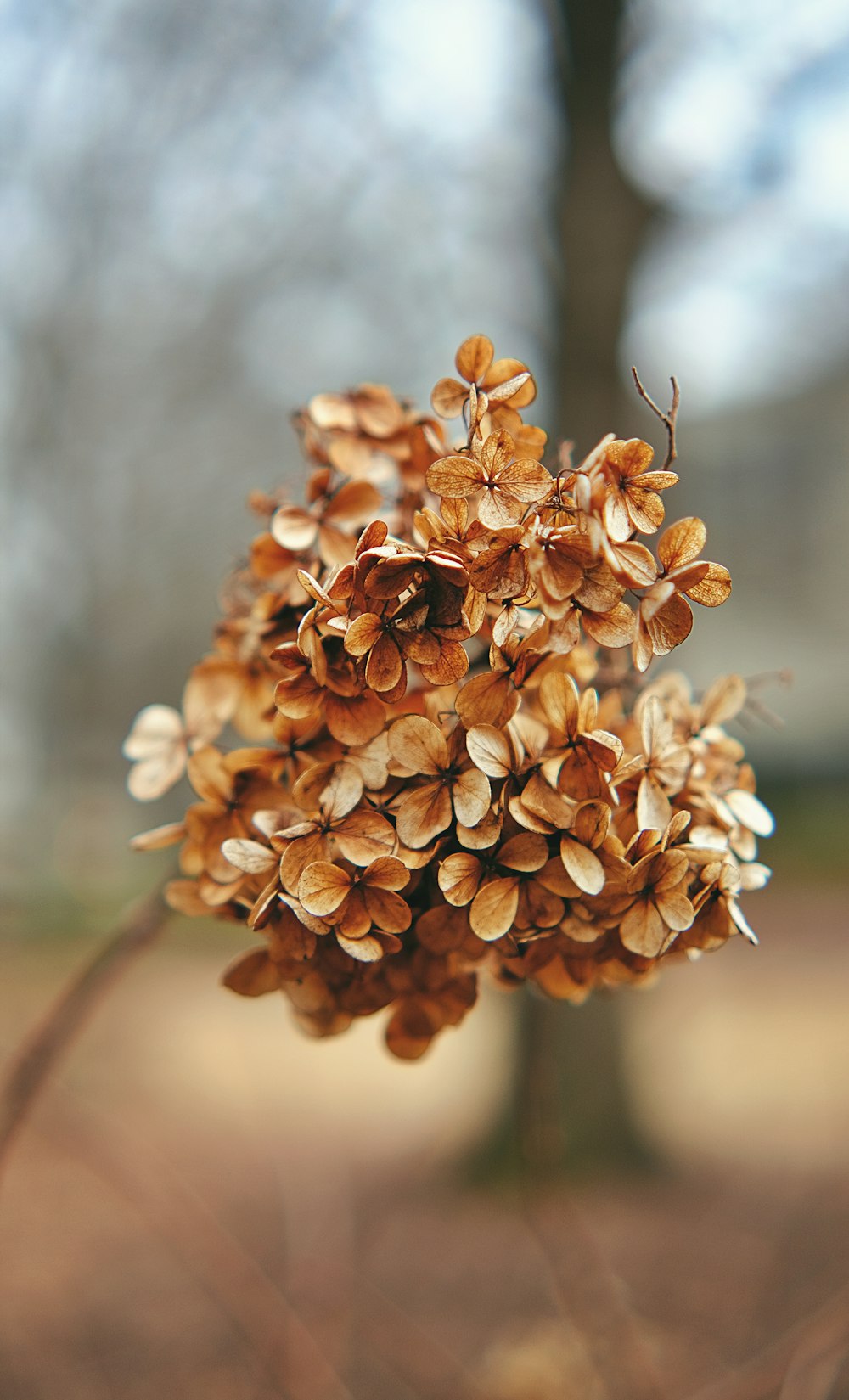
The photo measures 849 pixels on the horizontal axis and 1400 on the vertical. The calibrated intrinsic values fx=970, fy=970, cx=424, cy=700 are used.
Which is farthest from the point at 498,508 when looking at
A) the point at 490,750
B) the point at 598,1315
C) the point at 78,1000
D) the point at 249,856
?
the point at 598,1315

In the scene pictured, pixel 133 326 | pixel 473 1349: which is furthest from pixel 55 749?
pixel 473 1349

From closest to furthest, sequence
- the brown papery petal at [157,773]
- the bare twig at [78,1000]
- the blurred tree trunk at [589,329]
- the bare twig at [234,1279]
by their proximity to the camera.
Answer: the brown papery petal at [157,773]
the bare twig at [78,1000]
the bare twig at [234,1279]
the blurred tree trunk at [589,329]

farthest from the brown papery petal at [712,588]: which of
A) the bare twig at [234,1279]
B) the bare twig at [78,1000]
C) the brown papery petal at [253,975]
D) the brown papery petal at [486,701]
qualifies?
the bare twig at [234,1279]

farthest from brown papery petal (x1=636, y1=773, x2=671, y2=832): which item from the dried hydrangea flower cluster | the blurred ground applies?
the blurred ground

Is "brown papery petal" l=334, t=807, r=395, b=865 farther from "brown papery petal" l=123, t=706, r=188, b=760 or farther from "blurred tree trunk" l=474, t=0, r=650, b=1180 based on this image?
"blurred tree trunk" l=474, t=0, r=650, b=1180

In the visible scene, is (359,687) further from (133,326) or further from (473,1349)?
(133,326)

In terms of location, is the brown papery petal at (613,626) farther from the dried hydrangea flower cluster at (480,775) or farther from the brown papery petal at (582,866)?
the brown papery petal at (582,866)

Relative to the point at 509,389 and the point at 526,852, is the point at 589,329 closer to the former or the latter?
the point at 509,389
